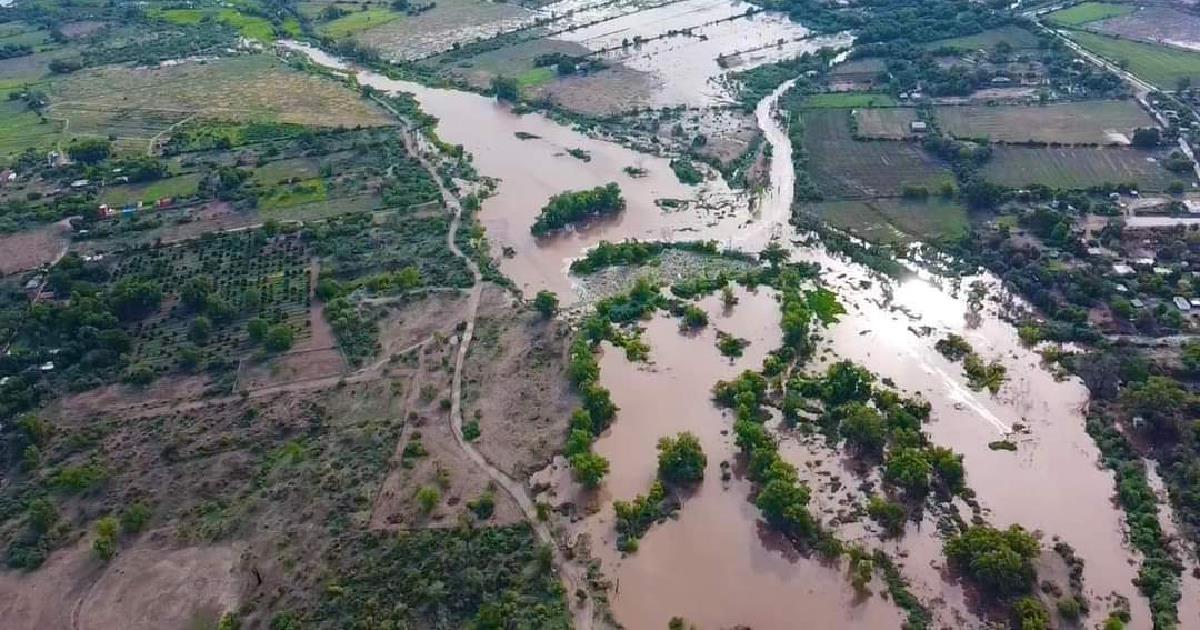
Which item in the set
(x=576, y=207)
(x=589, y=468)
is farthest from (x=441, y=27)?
(x=589, y=468)

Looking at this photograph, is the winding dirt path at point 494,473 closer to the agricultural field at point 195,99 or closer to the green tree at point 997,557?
the green tree at point 997,557

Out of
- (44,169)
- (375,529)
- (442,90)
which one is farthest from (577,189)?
(44,169)

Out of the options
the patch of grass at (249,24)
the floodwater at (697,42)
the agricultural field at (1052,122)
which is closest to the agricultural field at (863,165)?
the agricultural field at (1052,122)

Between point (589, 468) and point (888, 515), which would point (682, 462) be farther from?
point (888, 515)

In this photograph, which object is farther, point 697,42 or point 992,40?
point 697,42

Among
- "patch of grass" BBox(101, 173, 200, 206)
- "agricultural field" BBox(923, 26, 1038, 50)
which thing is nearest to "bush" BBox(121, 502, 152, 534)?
→ "patch of grass" BBox(101, 173, 200, 206)

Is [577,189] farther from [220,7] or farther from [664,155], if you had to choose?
[220,7]
